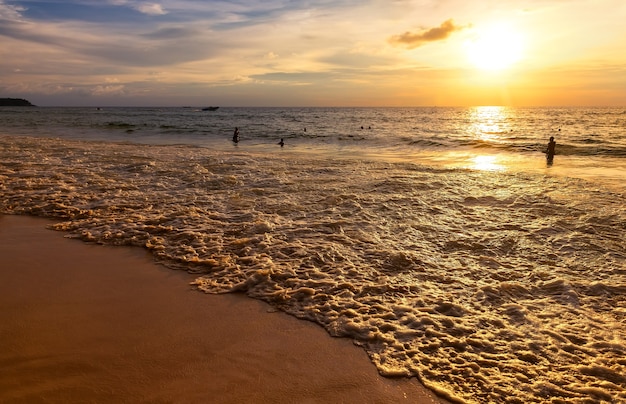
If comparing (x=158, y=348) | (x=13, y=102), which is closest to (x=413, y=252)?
(x=158, y=348)

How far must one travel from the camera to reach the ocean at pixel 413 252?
4.23 metres

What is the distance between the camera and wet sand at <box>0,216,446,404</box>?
3.53 m

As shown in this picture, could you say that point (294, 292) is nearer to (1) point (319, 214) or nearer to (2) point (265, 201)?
(1) point (319, 214)

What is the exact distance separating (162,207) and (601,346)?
924 cm

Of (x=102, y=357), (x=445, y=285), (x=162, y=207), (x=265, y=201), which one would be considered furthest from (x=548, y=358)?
(x=162, y=207)

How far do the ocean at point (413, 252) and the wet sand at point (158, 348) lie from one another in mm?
357

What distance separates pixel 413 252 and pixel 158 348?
4.77m

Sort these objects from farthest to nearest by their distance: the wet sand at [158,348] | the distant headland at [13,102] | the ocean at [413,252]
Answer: the distant headland at [13,102]
the ocean at [413,252]
the wet sand at [158,348]

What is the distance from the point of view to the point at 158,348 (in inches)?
161

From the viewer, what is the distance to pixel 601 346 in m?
4.49

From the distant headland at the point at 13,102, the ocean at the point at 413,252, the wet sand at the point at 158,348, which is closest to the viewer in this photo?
the wet sand at the point at 158,348

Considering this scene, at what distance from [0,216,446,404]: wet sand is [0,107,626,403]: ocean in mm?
357

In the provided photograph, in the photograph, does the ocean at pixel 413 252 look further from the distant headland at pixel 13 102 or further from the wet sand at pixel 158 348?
the distant headland at pixel 13 102

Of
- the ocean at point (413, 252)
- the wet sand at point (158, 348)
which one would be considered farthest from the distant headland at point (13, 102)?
the wet sand at point (158, 348)
